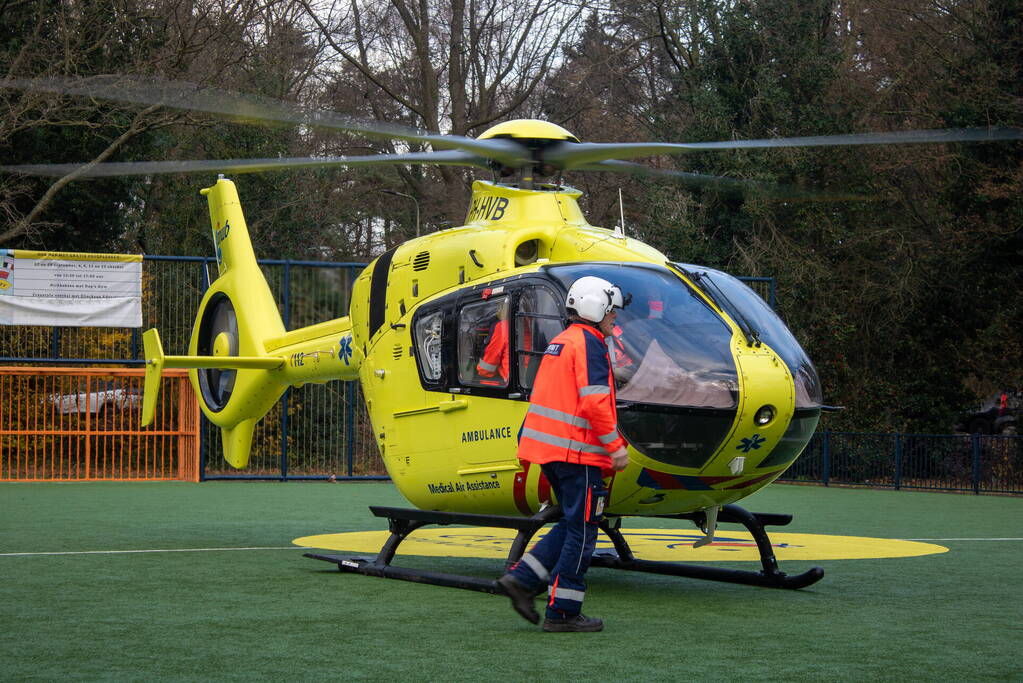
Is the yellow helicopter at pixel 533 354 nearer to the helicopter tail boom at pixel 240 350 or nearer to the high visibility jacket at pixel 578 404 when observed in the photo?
the helicopter tail boom at pixel 240 350

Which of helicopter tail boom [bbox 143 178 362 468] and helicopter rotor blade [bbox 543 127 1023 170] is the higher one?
helicopter rotor blade [bbox 543 127 1023 170]

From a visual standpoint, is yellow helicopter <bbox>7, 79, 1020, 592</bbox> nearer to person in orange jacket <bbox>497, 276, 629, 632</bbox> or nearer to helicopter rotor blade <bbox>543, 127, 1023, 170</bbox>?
helicopter rotor blade <bbox>543, 127, 1023, 170</bbox>

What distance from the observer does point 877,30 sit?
28.1m

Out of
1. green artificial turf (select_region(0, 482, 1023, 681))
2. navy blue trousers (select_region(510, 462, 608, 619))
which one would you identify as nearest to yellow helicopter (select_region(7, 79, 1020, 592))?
green artificial turf (select_region(0, 482, 1023, 681))

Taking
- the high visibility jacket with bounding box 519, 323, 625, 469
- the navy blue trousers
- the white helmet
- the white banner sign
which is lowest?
the navy blue trousers

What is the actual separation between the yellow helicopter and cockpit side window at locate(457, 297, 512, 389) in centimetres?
1

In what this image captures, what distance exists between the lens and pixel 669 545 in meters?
11.4

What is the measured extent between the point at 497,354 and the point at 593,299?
5.50 feet

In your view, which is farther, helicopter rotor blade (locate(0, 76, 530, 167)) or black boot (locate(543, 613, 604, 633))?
helicopter rotor blade (locate(0, 76, 530, 167))

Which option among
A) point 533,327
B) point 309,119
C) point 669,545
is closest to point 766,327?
point 533,327

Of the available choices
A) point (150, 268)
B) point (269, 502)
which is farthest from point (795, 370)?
point (150, 268)

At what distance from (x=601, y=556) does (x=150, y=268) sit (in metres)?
14.6

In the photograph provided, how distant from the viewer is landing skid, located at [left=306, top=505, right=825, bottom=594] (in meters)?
8.01

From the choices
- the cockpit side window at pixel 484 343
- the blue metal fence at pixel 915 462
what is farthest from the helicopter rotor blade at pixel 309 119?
the blue metal fence at pixel 915 462
